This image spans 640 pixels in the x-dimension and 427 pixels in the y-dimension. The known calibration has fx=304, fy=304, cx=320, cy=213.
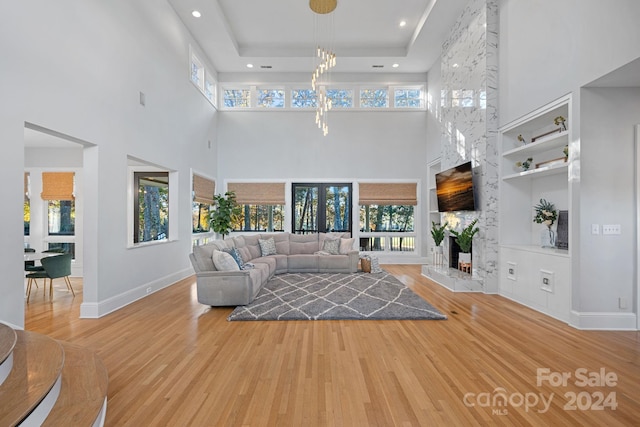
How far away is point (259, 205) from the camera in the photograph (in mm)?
8914

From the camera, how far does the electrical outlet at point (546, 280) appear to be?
3.99 meters

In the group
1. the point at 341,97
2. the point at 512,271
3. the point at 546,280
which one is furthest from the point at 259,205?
the point at 546,280

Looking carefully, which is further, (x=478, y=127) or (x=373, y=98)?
(x=373, y=98)

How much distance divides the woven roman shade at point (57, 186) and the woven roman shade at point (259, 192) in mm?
3644

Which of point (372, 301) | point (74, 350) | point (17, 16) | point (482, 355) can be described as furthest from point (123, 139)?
point (482, 355)

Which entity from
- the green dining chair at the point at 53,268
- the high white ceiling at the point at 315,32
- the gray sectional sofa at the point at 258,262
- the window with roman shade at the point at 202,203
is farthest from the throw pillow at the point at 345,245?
the green dining chair at the point at 53,268

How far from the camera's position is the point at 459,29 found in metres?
6.20

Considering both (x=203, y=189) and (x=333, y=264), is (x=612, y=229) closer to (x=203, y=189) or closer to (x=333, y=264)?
(x=333, y=264)

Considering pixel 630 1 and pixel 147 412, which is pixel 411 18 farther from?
pixel 147 412

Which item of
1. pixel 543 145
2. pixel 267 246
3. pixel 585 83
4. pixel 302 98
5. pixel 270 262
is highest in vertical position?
pixel 302 98

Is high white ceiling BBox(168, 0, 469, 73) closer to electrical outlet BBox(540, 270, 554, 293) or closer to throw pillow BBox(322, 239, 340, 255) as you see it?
throw pillow BBox(322, 239, 340, 255)

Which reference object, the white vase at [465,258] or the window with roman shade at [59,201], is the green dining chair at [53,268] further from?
the white vase at [465,258]

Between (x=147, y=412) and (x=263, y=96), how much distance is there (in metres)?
8.30

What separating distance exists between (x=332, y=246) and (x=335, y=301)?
2.63 meters
